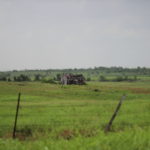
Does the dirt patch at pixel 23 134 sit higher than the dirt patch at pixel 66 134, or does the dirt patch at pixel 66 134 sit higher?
the dirt patch at pixel 66 134

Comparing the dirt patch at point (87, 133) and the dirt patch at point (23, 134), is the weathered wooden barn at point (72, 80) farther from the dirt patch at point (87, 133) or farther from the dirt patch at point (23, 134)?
the dirt patch at point (87, 133)

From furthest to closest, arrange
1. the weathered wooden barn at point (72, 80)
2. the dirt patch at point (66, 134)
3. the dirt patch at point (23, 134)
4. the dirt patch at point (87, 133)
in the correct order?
the weathered wooden barn at point (72, 80) → the dirt patch at point (23, 134) → the dirt patch at point (66, 134) → the dirt patch at point (87, 133)

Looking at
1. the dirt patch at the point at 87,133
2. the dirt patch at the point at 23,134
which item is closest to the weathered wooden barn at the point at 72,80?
the dirt patch at the point at 23,134

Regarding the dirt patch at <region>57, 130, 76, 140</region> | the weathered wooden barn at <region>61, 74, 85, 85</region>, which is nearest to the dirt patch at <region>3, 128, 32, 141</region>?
the dirt patch at <region>57, 130, 76, 140</region>

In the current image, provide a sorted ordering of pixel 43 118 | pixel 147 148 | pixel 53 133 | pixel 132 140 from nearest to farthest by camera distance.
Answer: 1. pixel 147 148
2. pixel 132 140
3. pixel 53 133
4. pixel 43 118

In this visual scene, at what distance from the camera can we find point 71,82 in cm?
11188

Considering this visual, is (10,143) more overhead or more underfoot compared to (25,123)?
more overhead

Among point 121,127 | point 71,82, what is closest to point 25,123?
point 121,127

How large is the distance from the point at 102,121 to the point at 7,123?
25.0ft

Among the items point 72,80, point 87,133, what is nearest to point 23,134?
point 87,133

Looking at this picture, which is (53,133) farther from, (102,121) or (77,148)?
(77,148)

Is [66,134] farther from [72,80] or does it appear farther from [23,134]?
[72,80]

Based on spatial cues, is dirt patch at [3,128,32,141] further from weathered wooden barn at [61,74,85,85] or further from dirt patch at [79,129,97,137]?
weathered wooden barn at [61,74,85,85]

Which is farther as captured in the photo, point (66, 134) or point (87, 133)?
point (66, 134)
